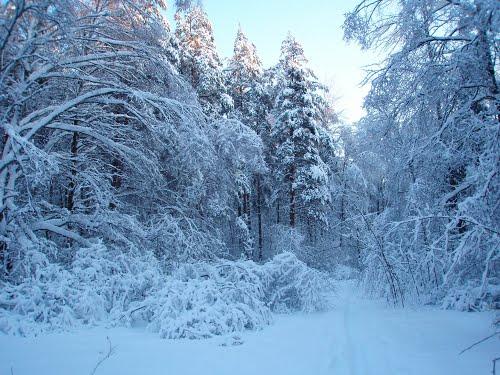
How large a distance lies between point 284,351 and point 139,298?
Result: 11.0ft

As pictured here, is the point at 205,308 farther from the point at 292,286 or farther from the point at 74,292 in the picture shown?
the point at 292,286

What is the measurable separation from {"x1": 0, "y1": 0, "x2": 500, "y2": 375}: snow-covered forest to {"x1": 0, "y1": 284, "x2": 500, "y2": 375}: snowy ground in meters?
0.31

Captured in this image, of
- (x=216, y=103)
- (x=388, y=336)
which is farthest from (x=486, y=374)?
(x=216, y=103)

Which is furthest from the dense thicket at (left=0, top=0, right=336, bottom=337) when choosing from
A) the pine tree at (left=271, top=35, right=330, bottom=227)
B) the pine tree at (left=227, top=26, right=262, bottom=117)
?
the pine tree at (left=227, top=26, right=262, bottom=117)

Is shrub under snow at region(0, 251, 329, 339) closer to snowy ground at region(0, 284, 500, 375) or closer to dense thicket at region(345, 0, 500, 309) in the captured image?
snowy ground at region(0, 284, 500, 375)

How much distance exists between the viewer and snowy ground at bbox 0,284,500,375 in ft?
13.4

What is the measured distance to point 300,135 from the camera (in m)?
16.9

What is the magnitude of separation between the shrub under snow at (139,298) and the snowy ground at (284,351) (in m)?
0.36

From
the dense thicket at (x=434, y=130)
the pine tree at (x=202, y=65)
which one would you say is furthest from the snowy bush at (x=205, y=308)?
the pine tree at (x=202, y=65)

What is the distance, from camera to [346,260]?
21.0m

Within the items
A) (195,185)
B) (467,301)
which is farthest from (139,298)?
(467,301)

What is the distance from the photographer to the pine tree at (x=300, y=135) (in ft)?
55.8

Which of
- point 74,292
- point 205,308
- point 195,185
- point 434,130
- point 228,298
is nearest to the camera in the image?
point 205,308

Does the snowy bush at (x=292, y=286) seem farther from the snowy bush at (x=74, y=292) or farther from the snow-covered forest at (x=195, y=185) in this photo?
the snowy bush at (x=74, y=292)
